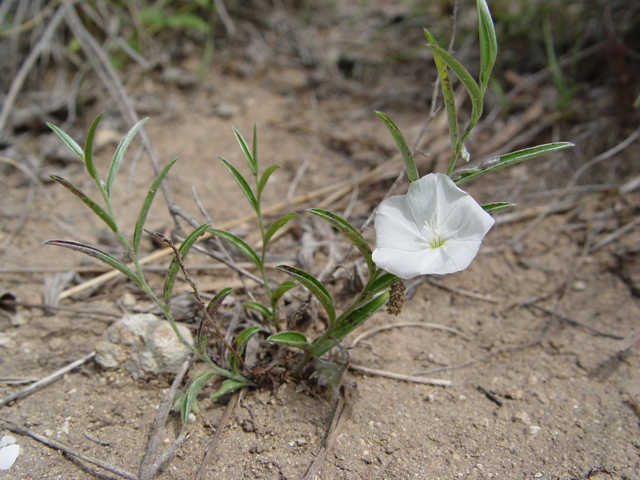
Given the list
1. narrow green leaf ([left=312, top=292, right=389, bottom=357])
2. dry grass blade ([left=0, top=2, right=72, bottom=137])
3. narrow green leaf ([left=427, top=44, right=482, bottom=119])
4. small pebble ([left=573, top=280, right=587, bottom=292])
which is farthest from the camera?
dry grass blade ([left=0, top=2, right=72, bottom=137])

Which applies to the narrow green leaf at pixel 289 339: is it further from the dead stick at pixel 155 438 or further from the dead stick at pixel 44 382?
the dead stick at pixel 44 382

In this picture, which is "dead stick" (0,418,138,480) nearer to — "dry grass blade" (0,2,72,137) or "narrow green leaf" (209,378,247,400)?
"narrow green leaf" (209,378,247,400)

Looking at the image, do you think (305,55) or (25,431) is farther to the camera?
(305,55)

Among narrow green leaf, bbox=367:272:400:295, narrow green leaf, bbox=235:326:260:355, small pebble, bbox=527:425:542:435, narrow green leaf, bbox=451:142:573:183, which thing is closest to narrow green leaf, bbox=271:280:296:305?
narrow green leaf, bbox=235:326:260:355

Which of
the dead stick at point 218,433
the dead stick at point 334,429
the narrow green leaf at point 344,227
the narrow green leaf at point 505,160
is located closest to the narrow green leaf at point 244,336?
the dead stick at point 218,433

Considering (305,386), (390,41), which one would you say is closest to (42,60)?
(390,41)

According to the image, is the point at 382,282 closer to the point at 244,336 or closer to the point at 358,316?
the point at 358,316

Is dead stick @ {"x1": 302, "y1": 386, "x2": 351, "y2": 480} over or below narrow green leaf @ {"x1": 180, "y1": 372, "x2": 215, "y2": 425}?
below

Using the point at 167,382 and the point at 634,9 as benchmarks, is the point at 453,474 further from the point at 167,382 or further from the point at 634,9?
the point at 634,9
